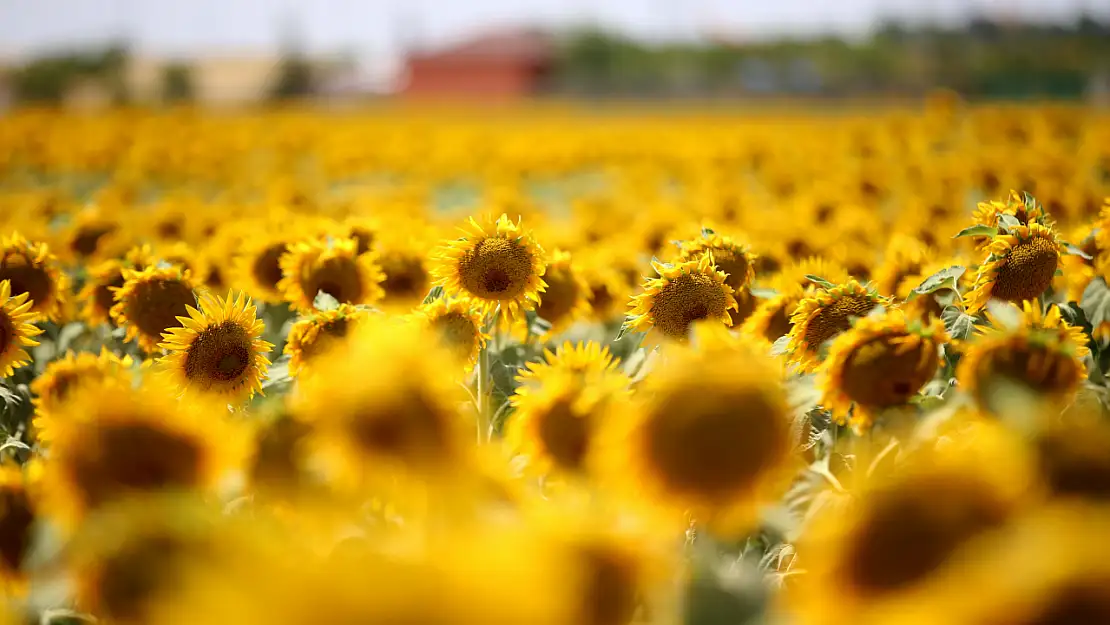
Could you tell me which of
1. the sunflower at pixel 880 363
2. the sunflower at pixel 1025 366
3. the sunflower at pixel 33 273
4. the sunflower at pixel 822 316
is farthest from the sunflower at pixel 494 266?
the sunflower at pixel 33 273

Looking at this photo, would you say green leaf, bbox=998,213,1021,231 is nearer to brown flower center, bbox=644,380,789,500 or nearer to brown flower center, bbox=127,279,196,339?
brown flower center, bbox=644,380,789,500

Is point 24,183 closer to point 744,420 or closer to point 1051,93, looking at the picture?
point 744,420

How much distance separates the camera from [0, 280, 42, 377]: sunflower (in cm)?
221

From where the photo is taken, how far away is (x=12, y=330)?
2234 mm

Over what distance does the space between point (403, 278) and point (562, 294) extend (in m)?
0.56

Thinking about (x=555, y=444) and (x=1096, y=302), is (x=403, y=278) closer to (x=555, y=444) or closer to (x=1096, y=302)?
(x=555, y=444)

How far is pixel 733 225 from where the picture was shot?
5.23 meters

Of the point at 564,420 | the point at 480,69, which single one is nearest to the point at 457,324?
the point at 564,420

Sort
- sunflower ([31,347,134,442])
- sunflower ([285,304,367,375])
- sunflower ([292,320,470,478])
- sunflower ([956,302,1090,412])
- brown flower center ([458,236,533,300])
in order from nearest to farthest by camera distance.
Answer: sunflower ([292,320,470,478]) → sunflower ([956,302,1090,412]) → sunflower ([31,347,134,442]) → sunflower ([285,304,367,375]) → brown flower center ([458,236,533,300])

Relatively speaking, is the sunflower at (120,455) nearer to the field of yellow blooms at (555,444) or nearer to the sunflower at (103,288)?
the field of yellow blooms at (555,444)

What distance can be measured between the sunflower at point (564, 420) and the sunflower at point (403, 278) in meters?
1.47

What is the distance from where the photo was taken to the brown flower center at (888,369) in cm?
162

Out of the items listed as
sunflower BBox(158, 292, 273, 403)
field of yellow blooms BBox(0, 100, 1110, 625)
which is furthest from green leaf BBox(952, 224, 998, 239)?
sunflower BBox(158, 292, 273, 403)

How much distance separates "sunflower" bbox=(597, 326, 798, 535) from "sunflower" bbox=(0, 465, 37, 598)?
0.93 metres
